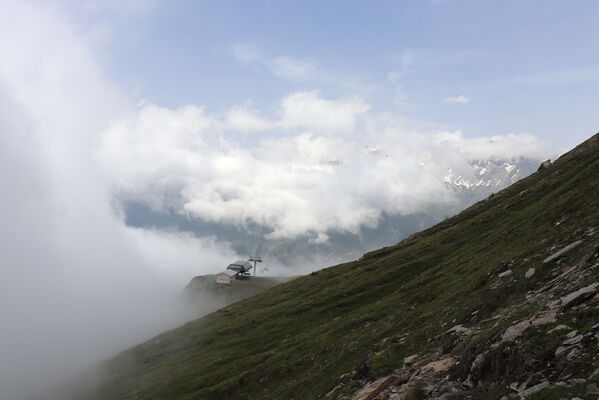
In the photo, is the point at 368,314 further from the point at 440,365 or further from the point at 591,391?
the point at 591,391

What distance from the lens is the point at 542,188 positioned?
267 feet

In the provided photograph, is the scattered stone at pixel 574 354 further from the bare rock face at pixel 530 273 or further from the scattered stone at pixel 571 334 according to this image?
the bare rock face at pixel 530 273

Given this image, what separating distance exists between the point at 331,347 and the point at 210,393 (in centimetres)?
2214

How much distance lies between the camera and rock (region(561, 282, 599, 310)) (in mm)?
20562

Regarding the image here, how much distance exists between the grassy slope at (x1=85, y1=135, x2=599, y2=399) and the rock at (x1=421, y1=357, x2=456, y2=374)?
13.8 feet

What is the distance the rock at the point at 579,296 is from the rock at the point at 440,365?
6915 mm

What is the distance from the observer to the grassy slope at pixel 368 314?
3556 cm

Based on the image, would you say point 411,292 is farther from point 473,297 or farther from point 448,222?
point 448,222

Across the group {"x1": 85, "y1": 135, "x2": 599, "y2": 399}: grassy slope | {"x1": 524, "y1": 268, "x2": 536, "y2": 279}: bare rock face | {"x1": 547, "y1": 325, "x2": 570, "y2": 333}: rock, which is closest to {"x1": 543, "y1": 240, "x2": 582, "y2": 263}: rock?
{"x1": 85, "y1": 135, "x2": 599, "y2": 399}: grassy slope

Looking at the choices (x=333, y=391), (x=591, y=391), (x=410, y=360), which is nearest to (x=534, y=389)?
(x=591, y=391)

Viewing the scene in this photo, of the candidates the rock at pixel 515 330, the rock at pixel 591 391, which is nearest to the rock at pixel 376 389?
the rock at pixel 515 330

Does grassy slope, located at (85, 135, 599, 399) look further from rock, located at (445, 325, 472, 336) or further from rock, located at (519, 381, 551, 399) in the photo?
rock, located at (519, 381, 551, 399)

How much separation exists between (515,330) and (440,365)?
5.13 metres

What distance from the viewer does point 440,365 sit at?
2403 centimetres
